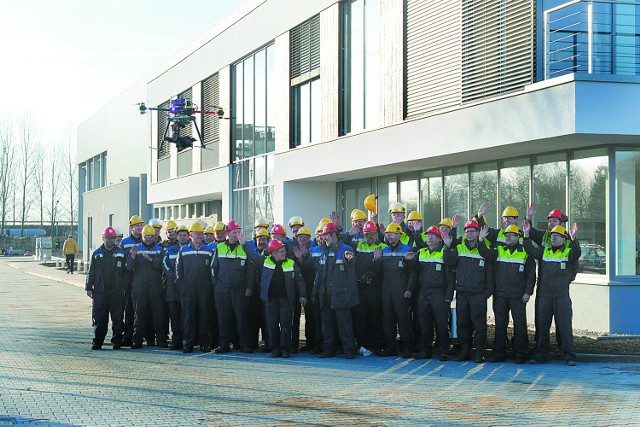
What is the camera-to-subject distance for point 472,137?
1666 cm

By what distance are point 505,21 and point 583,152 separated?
8.87 feet

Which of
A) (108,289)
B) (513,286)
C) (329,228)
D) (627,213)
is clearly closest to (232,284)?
(329,228)

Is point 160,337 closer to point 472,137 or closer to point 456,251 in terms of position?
point 456,251

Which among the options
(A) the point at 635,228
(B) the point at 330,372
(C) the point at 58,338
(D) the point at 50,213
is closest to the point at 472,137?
(A) the point at 635,228

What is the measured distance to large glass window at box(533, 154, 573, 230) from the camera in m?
16.4

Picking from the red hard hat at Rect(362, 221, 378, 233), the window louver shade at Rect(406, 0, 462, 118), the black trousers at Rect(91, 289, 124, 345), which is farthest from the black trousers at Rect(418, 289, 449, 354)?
the window louver shade at Rect(406, 0, 462, 118)

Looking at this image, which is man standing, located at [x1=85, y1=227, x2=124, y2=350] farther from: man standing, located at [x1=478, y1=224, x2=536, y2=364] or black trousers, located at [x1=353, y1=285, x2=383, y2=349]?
man standing, located at [x1=478, y1=224, x2=536, y2=364]

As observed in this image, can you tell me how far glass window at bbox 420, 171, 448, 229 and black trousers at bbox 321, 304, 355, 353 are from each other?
7269 millimetres

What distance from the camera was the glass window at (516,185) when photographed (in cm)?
1733

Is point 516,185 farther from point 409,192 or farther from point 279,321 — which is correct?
point 279,321

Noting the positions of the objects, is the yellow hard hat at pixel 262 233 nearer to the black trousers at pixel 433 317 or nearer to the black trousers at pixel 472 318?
the black trousers at pixel 433 317

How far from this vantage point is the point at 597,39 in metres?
15.1

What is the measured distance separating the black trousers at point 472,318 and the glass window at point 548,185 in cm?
437

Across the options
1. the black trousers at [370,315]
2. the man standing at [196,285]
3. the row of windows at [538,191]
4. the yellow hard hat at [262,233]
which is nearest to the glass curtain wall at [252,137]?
the row of windows at [538,191]
